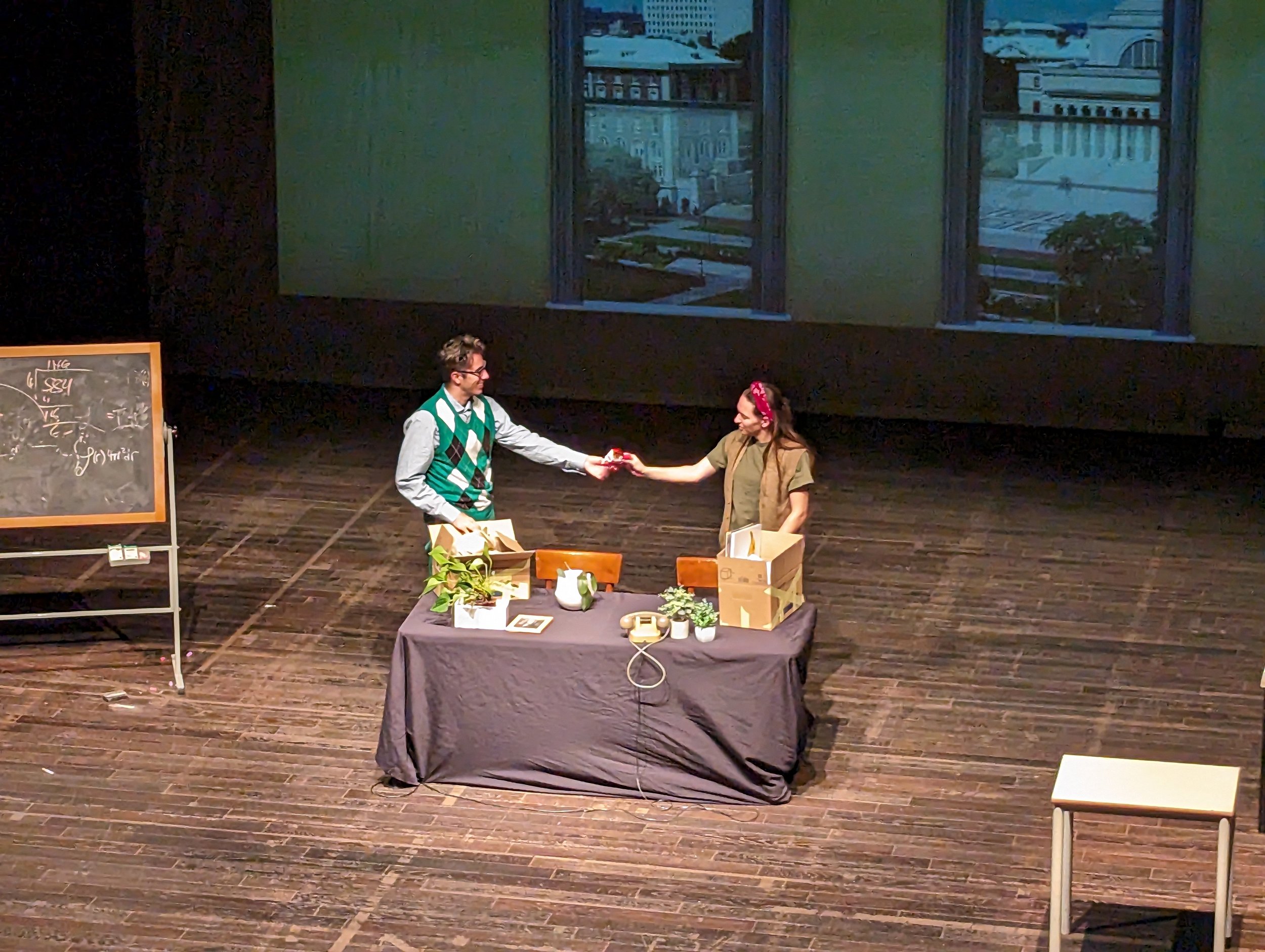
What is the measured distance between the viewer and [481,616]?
6598mm

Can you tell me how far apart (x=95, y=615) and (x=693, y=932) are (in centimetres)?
348

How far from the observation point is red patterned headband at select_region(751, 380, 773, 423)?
22.9 ft

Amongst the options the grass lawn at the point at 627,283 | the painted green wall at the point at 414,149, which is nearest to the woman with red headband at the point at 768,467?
the grass lawn at the point at 627,283

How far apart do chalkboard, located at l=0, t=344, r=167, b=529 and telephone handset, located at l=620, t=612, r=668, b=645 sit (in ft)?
7.69

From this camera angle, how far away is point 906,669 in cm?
799

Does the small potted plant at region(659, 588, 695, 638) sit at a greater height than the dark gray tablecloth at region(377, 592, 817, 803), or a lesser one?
greater

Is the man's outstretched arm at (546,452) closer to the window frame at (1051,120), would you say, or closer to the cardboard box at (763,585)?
the cardboard box at (763,585)

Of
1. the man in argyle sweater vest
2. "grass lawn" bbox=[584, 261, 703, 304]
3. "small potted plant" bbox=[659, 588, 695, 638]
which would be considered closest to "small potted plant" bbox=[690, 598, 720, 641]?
"small potted plant" bbox=[659, 588, 695, 638]

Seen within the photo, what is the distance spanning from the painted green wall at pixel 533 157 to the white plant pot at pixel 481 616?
6535 mm

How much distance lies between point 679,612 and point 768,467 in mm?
828

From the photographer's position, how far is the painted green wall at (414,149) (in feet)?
42.2

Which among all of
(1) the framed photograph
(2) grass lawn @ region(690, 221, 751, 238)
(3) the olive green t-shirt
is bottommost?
(1) the framed photograph

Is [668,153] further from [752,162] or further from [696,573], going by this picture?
[696,573]

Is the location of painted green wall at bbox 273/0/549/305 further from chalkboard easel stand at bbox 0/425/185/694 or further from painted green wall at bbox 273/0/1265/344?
chalkboard easel stand at bbox 0/425/185/694
